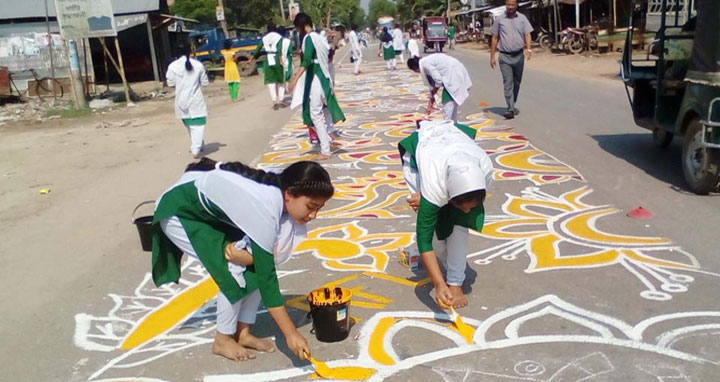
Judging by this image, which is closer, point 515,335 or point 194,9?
point 515,335

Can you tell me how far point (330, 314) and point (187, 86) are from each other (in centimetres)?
596

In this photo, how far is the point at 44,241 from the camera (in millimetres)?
5500

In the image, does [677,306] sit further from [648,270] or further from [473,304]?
[473,304]

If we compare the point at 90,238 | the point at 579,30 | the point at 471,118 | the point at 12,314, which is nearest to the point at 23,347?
the point at 12,314

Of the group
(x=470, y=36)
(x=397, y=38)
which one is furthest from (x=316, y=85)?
(x=470, y=36)

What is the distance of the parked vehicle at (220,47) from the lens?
2656 centimetres

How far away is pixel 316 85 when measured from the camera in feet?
26.2

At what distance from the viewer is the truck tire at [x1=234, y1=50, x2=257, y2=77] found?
26344mm

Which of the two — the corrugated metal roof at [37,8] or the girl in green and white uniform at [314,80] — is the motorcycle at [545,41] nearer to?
the corrugated metal roof at [37,8]

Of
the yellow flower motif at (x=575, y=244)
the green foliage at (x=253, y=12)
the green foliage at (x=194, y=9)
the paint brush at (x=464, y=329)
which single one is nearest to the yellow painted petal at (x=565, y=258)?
the yellow flower motif at (x=575, y=244)

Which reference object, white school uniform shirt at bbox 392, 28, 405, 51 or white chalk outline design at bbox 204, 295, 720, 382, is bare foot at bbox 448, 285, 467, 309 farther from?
white school uniform shirt at bbox 392, 28, 405, 51

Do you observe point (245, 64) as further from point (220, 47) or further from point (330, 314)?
point (330, 314)

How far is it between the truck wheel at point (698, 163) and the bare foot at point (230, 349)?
4107 mm

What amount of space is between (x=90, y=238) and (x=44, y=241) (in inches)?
15.6
